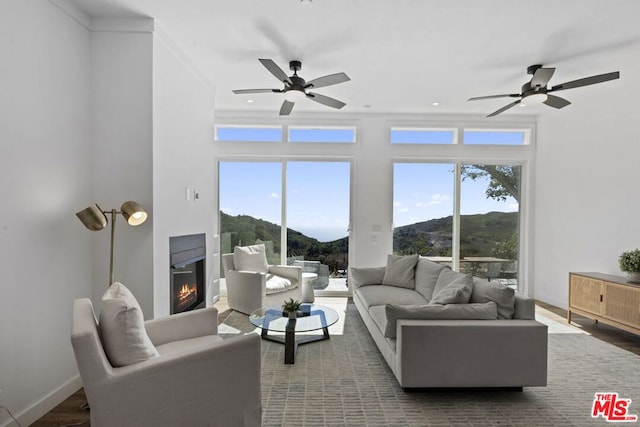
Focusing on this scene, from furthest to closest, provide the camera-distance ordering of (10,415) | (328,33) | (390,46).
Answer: (390,46) < (328,33) < (10,415)

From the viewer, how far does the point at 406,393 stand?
2.63 m

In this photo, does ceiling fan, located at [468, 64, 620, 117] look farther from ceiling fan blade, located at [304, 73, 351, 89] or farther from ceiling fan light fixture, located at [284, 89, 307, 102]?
ceiling fan light fixture, located at [284, 89, 307, 102]

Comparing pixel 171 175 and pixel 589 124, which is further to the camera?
pixel 589 124

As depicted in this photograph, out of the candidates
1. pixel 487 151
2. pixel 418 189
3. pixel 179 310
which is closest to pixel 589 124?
pixel 487 151

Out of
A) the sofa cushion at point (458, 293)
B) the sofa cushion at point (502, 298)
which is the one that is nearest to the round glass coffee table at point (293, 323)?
the sofa cushion at point (458, 293)

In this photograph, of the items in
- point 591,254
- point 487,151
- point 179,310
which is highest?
point 487,151

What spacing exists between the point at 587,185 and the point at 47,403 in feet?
20.3

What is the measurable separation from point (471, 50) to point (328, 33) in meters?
1.43

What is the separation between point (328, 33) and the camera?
310 cm

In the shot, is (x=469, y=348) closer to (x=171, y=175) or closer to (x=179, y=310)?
(x=179, y=310)

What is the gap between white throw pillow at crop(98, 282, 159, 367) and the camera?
69.9 inches

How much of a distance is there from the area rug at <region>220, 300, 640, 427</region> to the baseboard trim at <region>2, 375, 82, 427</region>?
55.8 inches

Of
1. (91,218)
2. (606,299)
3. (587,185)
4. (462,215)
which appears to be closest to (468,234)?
(462,215)

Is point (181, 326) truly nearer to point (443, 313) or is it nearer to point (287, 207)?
point (443, 313)
